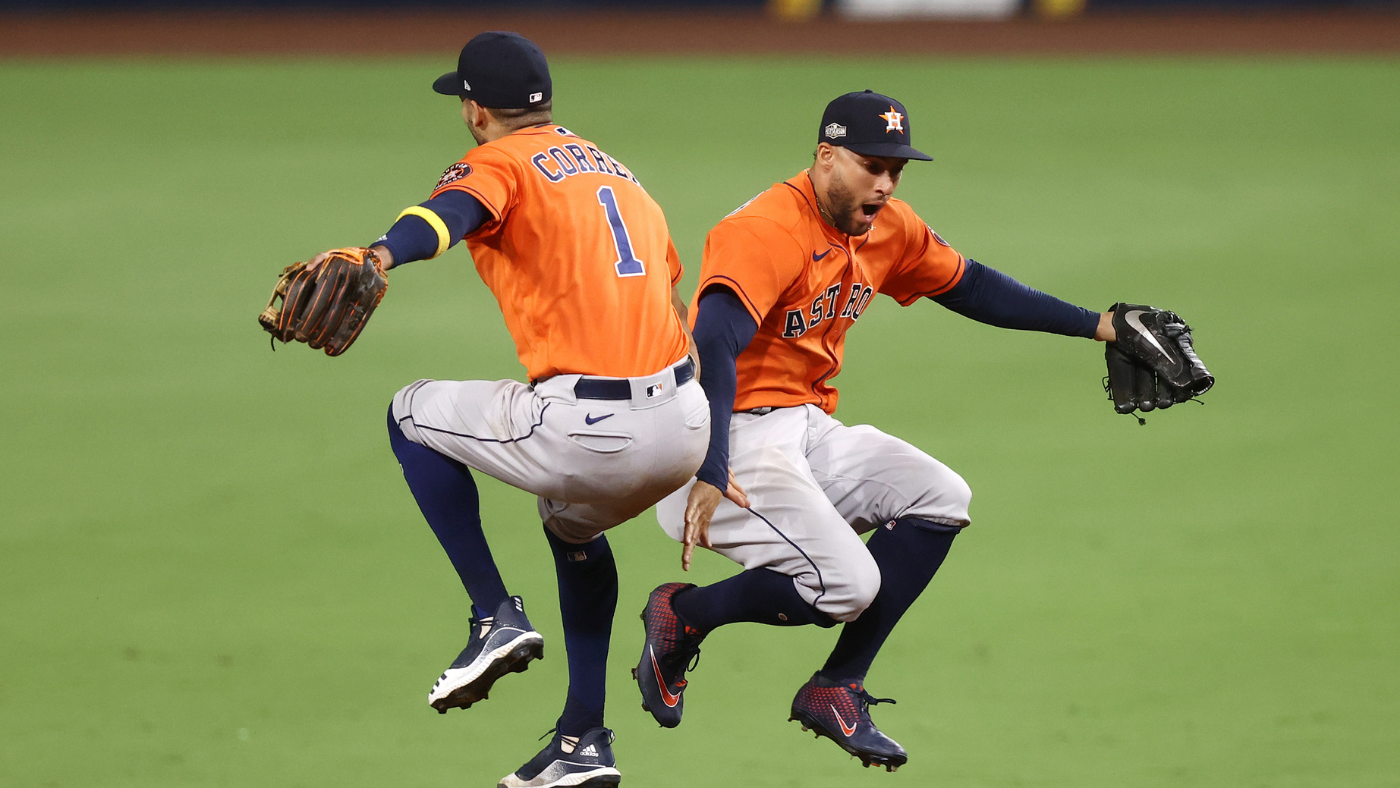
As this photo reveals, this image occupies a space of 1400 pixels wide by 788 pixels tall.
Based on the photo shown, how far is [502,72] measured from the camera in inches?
179

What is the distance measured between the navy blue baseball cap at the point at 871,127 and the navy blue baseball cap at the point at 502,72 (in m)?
0.92

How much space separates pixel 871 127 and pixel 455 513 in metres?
1.72

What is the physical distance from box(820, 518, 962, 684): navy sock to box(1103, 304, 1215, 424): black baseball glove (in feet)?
3.03

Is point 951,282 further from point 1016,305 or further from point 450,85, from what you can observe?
point 450,85

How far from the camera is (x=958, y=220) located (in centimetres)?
1261

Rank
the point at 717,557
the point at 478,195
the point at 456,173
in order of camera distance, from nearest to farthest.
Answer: the point at 478,195, the point at 456,173, the point at 717,557

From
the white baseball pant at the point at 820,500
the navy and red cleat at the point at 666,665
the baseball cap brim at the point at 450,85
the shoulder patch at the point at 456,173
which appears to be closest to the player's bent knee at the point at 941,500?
the white baseball pant at the point at 820,500

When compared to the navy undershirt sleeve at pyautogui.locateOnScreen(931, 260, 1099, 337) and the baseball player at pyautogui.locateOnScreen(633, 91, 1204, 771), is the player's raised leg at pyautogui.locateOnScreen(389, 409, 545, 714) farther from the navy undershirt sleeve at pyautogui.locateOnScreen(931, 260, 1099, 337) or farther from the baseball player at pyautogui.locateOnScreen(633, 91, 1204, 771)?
the navy undershirt sleeve at pyautogui.locateOnScreen(931, 260, 1099, 337)

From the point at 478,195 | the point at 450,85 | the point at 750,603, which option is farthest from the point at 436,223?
the point at 750,603

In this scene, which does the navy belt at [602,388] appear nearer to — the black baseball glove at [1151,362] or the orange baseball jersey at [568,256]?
the orange baseball jersey at [568,256]

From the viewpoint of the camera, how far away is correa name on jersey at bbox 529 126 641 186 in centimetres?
437

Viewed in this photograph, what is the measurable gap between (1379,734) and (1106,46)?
17.5 meters

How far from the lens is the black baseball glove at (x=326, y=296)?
3.84m

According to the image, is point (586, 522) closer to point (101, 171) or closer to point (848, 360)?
point (848, 360)
